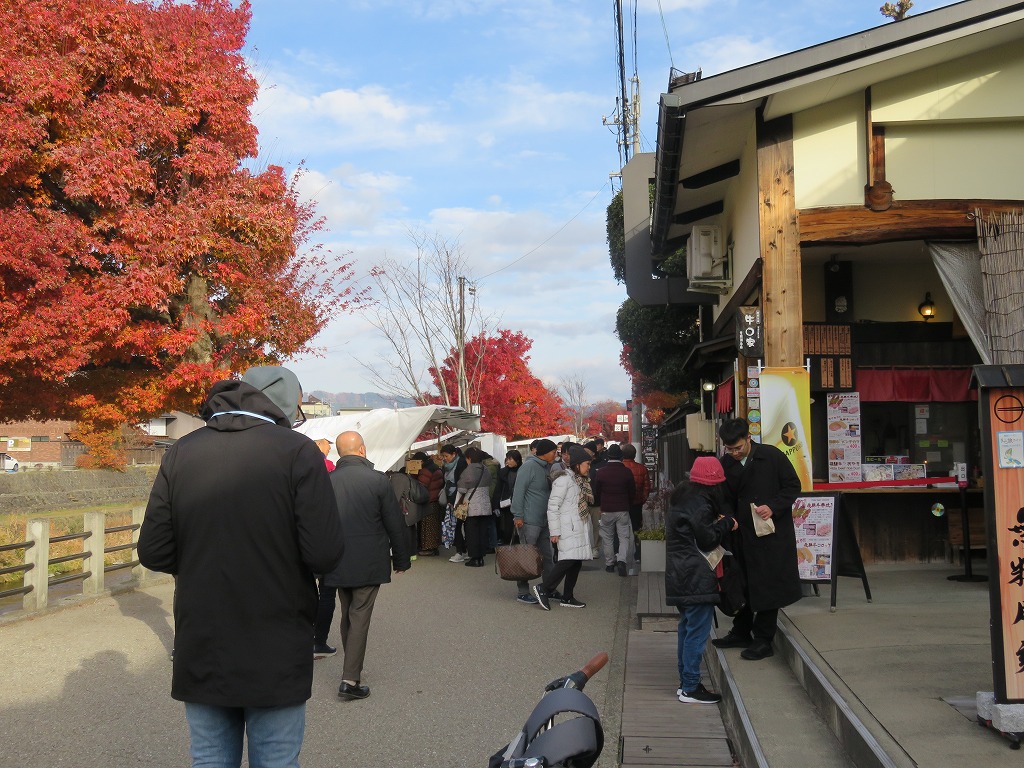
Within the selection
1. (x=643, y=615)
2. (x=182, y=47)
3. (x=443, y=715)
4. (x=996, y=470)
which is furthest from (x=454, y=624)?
(x=182, y=47)

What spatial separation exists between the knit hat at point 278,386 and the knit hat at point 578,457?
309 inches

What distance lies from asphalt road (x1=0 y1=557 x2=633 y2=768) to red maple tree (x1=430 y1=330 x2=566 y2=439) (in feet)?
73.8

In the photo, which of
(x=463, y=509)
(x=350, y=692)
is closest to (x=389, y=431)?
(x=463, y=509)

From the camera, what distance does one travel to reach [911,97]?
10016 mm

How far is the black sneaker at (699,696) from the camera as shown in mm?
6559

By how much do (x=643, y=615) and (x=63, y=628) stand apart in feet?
20.7

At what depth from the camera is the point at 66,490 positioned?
1243 inches

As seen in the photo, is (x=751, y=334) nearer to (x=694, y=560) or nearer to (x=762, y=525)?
(x=762, y=525)

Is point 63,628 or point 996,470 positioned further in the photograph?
point 63,628

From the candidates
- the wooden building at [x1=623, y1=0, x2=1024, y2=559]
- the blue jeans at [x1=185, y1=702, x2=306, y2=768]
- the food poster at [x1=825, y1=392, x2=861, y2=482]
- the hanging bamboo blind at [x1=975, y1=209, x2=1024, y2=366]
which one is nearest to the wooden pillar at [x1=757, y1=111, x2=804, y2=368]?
the wooden building at [x1=623, y1=0, x2=1024, y2=559]

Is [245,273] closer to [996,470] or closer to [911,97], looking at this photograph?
[911,97]

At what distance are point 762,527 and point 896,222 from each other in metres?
4.62

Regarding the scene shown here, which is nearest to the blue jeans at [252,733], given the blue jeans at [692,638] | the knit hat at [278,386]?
the knit hat at [278,386]

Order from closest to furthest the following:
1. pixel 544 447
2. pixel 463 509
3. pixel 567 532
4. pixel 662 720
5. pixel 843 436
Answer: pixel 662 720 → pixel 567 532 → pixel 544 447 → pixel 843 436 → pixel 463 509
